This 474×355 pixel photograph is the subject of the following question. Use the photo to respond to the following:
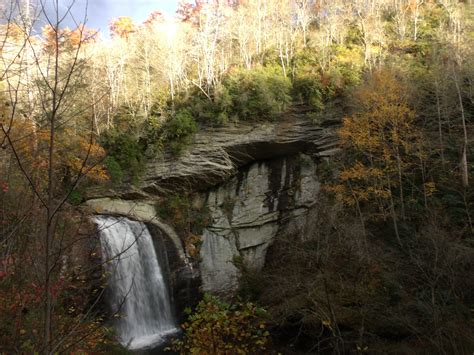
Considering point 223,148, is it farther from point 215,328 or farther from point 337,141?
point 215,328

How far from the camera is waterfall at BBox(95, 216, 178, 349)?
12.4 meters

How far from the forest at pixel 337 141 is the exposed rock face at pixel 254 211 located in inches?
25.9

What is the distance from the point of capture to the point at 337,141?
17656 mm

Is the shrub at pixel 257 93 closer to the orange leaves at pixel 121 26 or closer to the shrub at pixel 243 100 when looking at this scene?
the shrub at pixel 243 100

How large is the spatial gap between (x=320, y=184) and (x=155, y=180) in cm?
852

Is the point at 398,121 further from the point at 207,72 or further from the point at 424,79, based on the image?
the point at 207,72

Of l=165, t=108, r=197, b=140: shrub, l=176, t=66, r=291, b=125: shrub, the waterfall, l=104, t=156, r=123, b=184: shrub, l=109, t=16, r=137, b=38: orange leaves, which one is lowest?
the waterfall

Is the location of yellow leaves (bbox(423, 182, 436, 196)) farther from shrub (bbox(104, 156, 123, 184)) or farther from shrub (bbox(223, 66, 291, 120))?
shrub (bbox(104, 156, 123, 184))

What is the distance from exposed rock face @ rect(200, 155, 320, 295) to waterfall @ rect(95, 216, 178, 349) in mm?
2809

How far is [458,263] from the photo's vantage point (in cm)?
997

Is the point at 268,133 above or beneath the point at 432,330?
above

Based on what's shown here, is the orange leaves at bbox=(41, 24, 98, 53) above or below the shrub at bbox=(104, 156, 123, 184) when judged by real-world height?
above

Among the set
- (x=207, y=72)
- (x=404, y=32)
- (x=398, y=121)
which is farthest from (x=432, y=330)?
(x=404, y=32)

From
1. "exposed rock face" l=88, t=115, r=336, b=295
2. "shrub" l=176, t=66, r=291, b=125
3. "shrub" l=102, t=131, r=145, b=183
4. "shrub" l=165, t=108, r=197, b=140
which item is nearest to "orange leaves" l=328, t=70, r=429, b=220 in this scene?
"exposed rock face" l=88, t=115, r=336, b=295
